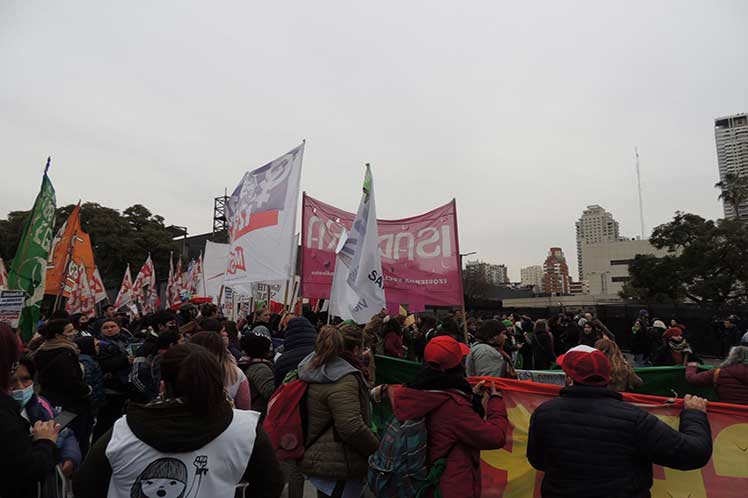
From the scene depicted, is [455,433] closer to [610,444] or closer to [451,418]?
[451,418]

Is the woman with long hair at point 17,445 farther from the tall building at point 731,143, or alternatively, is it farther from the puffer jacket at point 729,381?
the tall building at point 731,143

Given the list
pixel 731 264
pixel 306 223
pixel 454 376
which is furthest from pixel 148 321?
pixel 731 264

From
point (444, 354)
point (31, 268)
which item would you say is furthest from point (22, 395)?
point (31, 268)

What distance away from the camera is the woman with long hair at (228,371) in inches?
159

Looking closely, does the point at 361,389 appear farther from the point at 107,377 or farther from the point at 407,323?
the point at 407,323

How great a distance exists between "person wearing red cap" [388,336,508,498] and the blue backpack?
4 cm

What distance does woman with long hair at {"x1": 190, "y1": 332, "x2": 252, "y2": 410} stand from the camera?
4031mm

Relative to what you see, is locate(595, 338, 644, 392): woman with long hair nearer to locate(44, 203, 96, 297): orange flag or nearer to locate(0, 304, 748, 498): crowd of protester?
locate(0, 304, 748, 498): crowd of protester

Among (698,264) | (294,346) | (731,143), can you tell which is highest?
(731,143)

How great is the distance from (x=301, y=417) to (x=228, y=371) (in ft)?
3.02

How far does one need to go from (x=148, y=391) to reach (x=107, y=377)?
98 centimetres

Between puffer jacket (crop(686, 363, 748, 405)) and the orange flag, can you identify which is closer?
A: puffer jacket (crop(686, 363, 748, 405))

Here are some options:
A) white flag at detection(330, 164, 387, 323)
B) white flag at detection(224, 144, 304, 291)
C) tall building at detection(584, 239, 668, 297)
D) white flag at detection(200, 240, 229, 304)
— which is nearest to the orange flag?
white flag at detection(224, 144, 304, 291)

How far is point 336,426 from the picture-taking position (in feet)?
11.3
